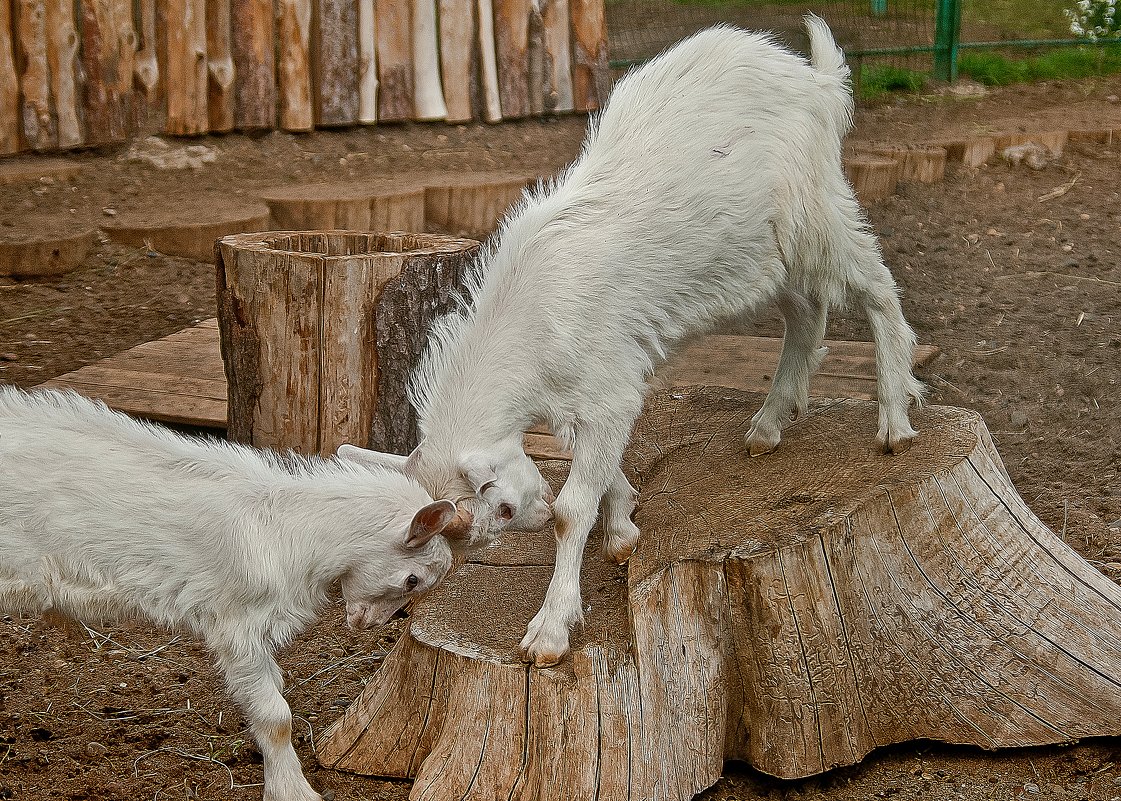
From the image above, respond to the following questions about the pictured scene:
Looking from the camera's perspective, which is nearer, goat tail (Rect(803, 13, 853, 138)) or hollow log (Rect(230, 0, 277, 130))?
goat tail (Rect(803, 13, 853, 138))

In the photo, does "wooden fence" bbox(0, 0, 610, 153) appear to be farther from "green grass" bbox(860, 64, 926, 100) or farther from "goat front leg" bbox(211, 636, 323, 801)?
"goat front leg" bbox(211, 636, 323, 801)

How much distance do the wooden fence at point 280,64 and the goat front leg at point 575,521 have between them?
18.6ft

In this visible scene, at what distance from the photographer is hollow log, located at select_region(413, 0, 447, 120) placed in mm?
8820

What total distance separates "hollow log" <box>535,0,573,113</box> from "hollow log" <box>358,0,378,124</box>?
135 centimetres

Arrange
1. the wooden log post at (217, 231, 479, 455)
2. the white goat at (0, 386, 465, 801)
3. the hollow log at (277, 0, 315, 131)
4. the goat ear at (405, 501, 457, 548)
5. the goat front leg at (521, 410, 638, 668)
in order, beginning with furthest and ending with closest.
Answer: the hollow log at (277, 0, 315, 131), the wooden log post at (217, 231, 479, 455), the goat front leg at (521, 410, 638, 668), the white goat at (0, 386, 465, 801), the goat ear at (405, 501, 457, 548)

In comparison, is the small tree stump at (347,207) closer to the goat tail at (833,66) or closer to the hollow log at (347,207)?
the hollow log at (347,207)

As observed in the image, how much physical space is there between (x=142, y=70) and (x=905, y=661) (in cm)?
651

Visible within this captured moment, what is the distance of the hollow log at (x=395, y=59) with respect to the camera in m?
8.69

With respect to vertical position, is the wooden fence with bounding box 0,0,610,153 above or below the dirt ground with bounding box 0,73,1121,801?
above

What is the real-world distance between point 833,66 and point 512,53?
5.39 meters

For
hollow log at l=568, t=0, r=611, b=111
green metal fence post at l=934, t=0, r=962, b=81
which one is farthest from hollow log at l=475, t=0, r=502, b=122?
green metal fence post at l=934, t=0, r=962, b=81

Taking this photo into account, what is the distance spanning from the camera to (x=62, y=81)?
7754mm

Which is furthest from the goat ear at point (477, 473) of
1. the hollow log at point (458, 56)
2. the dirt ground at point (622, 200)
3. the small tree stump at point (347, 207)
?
the hollow log at point (458, 56)

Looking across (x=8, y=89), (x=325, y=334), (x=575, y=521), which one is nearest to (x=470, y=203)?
(x=8, y=89)
